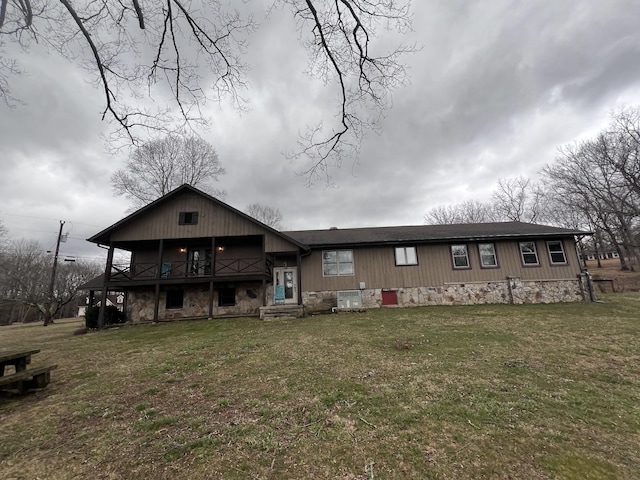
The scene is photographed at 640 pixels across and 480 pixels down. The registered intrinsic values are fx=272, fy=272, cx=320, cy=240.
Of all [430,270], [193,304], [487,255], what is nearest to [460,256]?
[487,255]

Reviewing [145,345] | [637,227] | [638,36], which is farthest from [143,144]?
[637,227]

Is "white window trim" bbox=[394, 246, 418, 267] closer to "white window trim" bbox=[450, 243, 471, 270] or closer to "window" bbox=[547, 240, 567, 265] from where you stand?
"white window trim" bbox=[450, 243, 471, 270]

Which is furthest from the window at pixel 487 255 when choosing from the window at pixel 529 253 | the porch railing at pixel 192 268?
the porch railing at pixel 192 268

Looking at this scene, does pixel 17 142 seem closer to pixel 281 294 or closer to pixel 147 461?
pixel 147 461

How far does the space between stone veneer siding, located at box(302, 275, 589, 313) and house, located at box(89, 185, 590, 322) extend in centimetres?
5

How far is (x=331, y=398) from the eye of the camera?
404 cm

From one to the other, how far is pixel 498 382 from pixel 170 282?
14574mm

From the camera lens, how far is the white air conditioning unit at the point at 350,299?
583 inches

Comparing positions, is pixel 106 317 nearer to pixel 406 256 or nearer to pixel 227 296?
pixel 227 296

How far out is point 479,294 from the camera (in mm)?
14852

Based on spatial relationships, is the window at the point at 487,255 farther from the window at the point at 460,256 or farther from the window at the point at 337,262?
Result: the window at the point at 337,262

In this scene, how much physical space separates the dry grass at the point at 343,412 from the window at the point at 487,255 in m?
7.66

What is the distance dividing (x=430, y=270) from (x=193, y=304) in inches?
534

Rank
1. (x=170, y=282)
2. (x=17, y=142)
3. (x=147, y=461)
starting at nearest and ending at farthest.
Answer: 1. (x=147, y=461)
2. (x=17, y=142)
3. (x=170, y=282)
